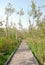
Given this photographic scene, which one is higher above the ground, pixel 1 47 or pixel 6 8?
pixel 6 8

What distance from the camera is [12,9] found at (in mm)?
43125

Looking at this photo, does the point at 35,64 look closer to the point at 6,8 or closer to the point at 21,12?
the point at 6,8

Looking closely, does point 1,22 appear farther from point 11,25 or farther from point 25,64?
point 25,64

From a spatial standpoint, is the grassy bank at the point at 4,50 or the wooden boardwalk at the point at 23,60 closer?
the wooden boardwalk at the point at 23,60

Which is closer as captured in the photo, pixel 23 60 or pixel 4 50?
pixel 23 60

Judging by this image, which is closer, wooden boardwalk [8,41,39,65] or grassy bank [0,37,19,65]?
wooden boardwalk [8,41,39,65]

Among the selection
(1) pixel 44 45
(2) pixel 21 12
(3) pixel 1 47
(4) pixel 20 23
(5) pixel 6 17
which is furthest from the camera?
(4) pixel 20 23

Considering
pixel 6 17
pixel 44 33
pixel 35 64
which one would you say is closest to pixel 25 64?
pixel 35 64

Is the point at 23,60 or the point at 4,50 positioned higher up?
the point at 23,60

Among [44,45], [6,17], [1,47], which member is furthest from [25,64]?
[6,17]

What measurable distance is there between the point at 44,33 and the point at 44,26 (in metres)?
0.54

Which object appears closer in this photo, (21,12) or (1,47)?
(1,47)

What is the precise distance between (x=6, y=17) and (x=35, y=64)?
3310 cm

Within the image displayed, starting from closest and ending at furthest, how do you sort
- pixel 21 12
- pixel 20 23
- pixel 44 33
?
pixel 44 33 → pixel 21 12 → pixel 20 23
